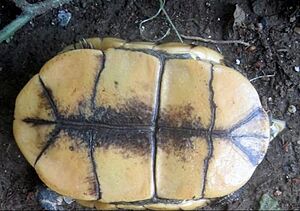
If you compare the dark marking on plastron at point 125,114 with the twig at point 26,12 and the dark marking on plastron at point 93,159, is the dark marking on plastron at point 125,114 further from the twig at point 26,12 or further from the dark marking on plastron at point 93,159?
the twig at point 26,12

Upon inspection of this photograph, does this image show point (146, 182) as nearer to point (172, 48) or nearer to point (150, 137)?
point (150, 137)

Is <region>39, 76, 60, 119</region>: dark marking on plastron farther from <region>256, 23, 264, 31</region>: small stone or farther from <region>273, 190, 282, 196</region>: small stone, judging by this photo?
<region>273, 190, 282, 196</region>: small stone

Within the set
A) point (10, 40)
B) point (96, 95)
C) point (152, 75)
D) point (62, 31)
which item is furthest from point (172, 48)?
point (10, 40)

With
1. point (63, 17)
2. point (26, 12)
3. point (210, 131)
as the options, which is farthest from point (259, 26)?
point (26, 12)

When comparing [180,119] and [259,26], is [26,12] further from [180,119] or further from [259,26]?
[259,26]

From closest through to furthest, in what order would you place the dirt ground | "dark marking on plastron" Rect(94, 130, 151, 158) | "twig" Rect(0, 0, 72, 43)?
1. "dark marking on plastron" Rect(94, 130, 151, 158)
2. "twig" Rect(0, 0, 72, 43)
3. the dirt ground

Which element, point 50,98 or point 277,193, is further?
point 277,193

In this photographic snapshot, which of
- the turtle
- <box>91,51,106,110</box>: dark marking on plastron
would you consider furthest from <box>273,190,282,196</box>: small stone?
<box>91,51,106,110</box>: dark marking on plastron
